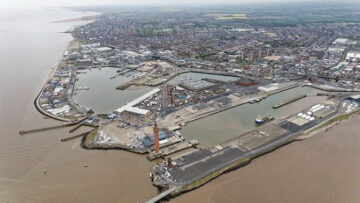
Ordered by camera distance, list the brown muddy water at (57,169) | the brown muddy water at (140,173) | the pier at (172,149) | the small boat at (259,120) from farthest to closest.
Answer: the small boat at (259,120)
the pier at (172,149)
the brown muddy water at (57,169)
the brown muddy water at (140,173)

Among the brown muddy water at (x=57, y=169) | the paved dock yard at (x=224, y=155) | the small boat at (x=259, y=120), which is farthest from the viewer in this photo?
the small boat at (x=259, y=120)

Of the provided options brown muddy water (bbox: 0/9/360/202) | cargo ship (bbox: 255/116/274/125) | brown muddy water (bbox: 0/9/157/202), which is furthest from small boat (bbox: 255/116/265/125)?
brown muddy water (bbox: 0/9/157/202)

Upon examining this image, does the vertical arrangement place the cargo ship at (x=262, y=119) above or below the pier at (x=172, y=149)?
above

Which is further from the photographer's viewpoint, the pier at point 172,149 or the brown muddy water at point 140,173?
the pier at point 172,149

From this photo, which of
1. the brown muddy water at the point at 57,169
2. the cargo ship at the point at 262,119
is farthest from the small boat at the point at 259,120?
the brown muddy water at the point at 57,169

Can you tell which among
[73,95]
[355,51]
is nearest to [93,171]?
[73,95]

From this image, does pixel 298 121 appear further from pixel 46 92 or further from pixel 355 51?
pixel 355 51

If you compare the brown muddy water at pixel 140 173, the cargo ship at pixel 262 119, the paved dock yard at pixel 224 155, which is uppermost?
the cargo ship at pixel 262 119

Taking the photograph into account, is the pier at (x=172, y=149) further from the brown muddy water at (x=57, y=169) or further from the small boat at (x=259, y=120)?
the small boat at (x=259, y=120)

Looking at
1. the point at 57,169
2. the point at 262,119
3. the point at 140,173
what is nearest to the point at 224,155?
the point at 140,173
